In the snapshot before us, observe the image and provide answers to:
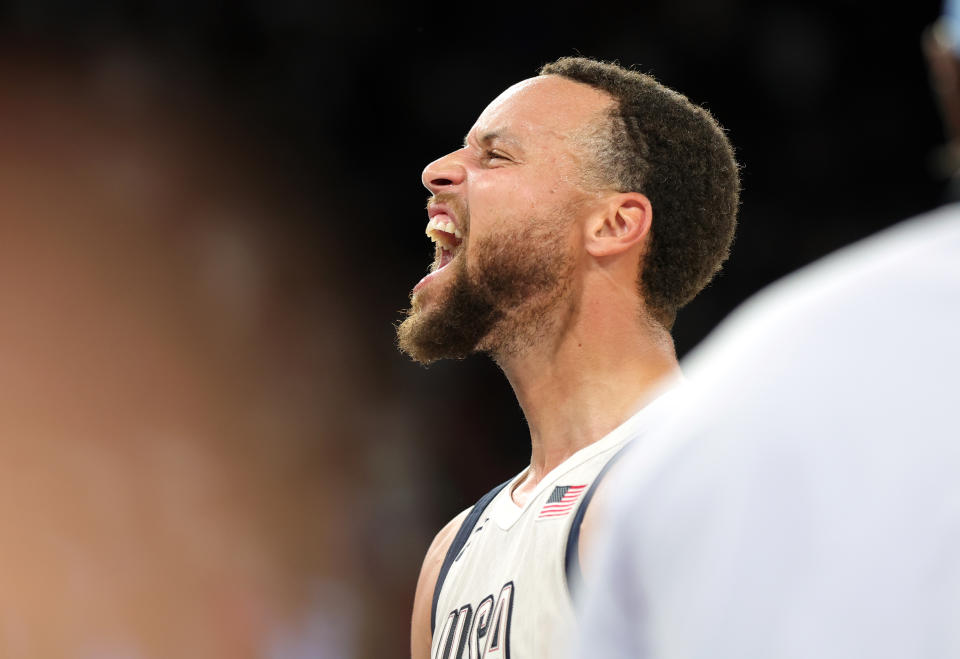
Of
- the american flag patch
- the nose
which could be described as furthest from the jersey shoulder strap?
the nose

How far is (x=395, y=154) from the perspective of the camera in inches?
140

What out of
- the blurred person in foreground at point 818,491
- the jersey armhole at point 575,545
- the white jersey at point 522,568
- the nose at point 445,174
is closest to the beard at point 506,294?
the nose at point 445,174

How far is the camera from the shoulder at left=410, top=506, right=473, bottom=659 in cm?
A: 161

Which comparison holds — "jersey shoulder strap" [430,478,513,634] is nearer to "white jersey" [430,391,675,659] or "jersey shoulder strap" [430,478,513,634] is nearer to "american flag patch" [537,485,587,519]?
"white jersey" [430,391,675,659]

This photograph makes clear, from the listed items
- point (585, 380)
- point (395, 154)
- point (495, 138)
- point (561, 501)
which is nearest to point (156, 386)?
point (395, 154)

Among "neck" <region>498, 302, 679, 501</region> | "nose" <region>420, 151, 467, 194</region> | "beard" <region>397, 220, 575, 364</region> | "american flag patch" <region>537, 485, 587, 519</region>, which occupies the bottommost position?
"american flag patch" <region>537, 485, 587, 519</region>

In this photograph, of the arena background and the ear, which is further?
the arena background

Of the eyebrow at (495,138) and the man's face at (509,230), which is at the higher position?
the eyebrow at (495,138)

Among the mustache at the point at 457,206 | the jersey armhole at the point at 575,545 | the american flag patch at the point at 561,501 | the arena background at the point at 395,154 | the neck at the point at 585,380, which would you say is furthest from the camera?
the arena background at the point at 395,154

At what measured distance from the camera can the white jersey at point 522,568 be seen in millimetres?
1228

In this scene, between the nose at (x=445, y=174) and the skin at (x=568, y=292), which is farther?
the nose at (x=445, y=174)

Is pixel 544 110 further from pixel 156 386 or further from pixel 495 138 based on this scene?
pixel 156 386

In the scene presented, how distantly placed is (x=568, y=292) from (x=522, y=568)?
17.6 inches

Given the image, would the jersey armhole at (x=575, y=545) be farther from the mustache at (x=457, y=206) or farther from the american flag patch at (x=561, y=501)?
the mustache at (x=457, y=206)
